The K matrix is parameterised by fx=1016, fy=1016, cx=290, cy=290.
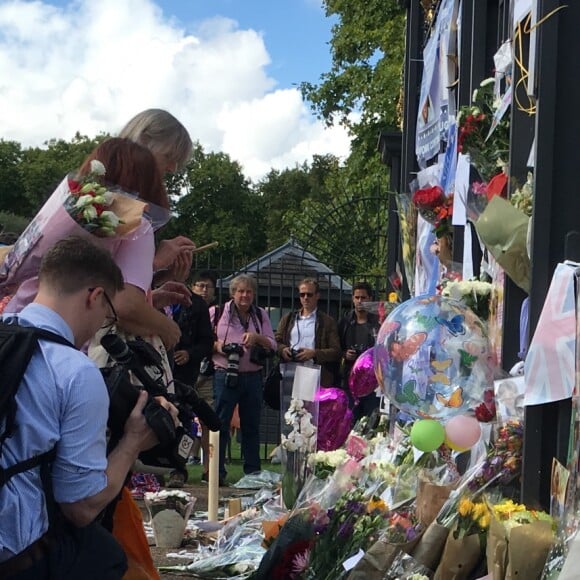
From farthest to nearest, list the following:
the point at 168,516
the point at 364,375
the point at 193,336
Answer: the point at 193,336 < the point at 364,375 < the point at 168,516

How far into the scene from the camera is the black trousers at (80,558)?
2.53 meters

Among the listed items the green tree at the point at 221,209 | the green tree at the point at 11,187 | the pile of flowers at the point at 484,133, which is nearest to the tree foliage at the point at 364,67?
the pile of flowers at the point at 484,133

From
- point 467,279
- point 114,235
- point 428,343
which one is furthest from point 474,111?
point 114,235

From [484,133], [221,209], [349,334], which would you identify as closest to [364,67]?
[349,334]

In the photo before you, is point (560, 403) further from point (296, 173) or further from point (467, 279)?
point (296, 173)

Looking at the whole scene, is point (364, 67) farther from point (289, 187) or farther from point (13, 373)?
point (289, 187)

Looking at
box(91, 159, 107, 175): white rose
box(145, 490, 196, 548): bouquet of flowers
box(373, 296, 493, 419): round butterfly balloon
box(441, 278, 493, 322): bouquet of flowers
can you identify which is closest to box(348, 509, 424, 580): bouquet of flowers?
box(373, 296, 493, 419): round butterfly balloon

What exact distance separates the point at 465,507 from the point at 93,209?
1.60m

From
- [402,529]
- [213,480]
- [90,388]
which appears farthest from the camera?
[213,480]

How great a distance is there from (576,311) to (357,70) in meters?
20.1

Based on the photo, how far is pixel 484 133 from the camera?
4578 millimetres

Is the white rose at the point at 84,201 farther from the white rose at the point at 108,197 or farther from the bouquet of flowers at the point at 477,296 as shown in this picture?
the bouquet of flowers at the point at 477,296

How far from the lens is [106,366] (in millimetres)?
3342

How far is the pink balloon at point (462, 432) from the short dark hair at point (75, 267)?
5.44ft
